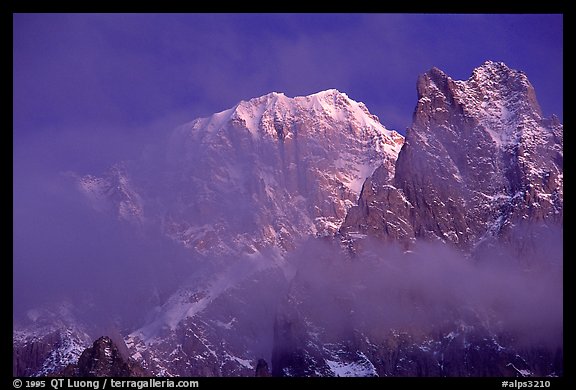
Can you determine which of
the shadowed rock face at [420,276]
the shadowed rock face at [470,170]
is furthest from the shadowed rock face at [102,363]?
the shadowed rock face at [470,170]

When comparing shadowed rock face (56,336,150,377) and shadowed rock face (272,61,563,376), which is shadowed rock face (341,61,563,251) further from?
shadowed rock face (56,336,150,377)

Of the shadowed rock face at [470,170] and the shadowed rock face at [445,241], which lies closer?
the shadowed rock face at [445,241]

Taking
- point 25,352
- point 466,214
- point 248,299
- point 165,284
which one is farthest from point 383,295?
point 165,284

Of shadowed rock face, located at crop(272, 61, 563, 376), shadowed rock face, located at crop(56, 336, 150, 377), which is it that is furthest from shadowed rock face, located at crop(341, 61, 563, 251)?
shadowed rock face, located at crop(56, 336, 150, 377)

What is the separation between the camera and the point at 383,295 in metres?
115

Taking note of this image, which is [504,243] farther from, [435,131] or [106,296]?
[106,296]

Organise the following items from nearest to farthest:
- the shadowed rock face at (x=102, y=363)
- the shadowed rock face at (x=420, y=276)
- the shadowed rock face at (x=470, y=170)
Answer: the shadowed rock face at (x=102, y=363) < the shadowed rock face at (x=420, y=276) < the shadowed rock face at (x=470, y=170)

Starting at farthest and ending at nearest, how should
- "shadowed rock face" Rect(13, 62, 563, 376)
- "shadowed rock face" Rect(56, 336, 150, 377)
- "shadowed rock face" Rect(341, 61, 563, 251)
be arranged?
"shadowed rock face" Rect(341, 61, 563, 251), "shadowed rock face" Rect(13, 62, 563, 376), "shadowed rock face" Rect(56, 336, 150, 377)

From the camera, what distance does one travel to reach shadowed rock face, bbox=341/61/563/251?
121875 mm

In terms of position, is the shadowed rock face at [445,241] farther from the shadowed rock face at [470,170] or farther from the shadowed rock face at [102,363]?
the shadowed rock face at [102,363]

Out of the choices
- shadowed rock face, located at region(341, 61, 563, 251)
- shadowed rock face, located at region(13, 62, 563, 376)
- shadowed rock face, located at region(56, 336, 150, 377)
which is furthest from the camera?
A: shadowed rock face, located at region(341, 61, 563, 251)

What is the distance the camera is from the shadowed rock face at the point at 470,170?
12188cm

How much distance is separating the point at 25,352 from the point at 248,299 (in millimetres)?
51156

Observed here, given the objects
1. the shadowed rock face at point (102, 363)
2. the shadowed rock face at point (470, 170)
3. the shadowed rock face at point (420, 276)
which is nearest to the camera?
the shadowed rock face at point (102, 363)
